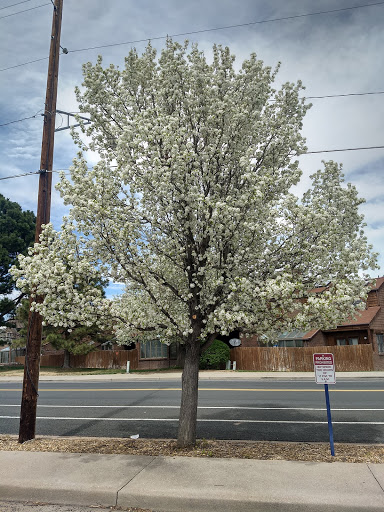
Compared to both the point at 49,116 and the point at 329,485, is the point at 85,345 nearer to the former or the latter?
the point at 49,116

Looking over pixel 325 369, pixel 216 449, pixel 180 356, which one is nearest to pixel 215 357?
pixel 180 356

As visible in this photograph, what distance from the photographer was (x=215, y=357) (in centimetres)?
2672

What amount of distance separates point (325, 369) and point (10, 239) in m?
34.1

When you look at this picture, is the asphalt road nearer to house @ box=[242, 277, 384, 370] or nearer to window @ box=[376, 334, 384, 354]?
house @ box=[242, 277, 384, 370]

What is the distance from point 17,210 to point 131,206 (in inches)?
1371

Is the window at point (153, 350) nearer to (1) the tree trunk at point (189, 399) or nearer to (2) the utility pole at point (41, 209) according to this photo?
(2) the utility pole at point (41, 209)

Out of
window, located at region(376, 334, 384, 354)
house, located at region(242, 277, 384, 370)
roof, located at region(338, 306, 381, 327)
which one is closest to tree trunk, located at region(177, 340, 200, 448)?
house, located at region(242, 277, 384, 370)

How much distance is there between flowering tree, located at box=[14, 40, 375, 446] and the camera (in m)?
6.40

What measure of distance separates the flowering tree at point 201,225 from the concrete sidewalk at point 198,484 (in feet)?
4.50

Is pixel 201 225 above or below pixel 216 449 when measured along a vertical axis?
above

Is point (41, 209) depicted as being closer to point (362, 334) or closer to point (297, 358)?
point (297, 358)

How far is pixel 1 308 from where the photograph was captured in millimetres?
34844

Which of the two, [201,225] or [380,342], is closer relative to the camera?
[201,225]

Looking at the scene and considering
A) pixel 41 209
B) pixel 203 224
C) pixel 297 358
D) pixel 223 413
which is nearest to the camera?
pixel 203 224
